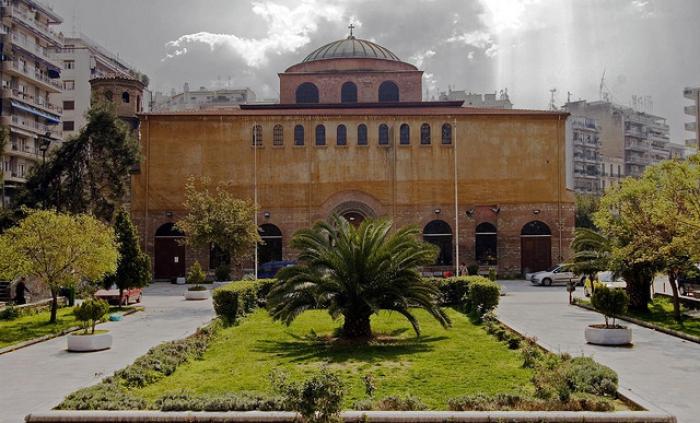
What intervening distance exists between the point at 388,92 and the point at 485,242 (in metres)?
13.9

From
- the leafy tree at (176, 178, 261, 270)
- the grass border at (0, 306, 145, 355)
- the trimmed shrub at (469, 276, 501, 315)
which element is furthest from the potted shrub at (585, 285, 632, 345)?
the leafy tree at (176, 178, 261, 270)

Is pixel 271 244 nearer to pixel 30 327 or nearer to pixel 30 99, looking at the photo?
pixel 30 327

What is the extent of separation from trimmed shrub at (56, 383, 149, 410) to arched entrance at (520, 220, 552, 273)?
32.0 metres

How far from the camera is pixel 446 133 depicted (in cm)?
4009

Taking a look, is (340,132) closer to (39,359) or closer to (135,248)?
(135,248)

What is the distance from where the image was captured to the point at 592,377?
10.1 m

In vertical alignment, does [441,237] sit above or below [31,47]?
below

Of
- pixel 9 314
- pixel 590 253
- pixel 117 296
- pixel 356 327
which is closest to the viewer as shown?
pixel 356 327

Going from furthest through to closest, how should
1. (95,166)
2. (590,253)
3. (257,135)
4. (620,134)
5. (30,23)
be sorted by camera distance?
(620,134) < (30,23) < (257,135) < (95,166) < (590,253)

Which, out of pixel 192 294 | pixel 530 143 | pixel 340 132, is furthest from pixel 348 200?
pixel 192 294

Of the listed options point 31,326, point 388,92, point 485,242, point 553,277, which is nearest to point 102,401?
point 31,326

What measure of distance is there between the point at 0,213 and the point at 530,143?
90.4ft

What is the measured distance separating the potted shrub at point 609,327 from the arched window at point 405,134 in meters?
25.2

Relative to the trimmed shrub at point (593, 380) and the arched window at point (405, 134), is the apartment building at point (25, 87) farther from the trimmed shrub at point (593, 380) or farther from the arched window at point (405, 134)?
the trimmed shrub at point (593, 380)
